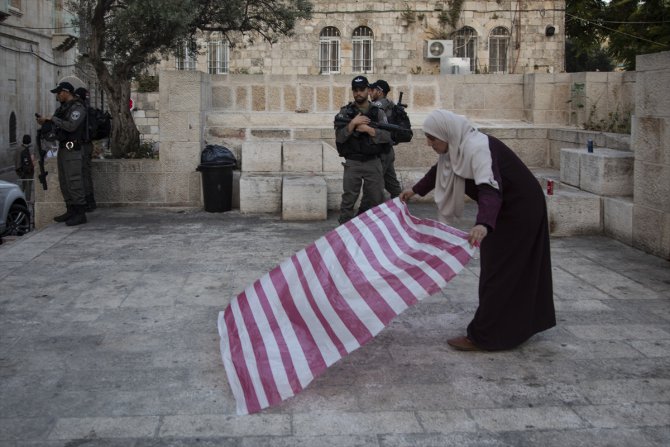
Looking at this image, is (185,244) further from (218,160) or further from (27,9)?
(27,9)

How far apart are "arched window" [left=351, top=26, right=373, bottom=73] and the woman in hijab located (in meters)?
28.7

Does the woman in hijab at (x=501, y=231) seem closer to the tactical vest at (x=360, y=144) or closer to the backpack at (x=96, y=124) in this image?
the tactical vest at (x=360, y=144)

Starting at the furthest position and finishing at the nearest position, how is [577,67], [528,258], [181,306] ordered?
[577,67], [181,306], [528,258]

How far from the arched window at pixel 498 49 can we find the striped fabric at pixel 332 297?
97.3 feet

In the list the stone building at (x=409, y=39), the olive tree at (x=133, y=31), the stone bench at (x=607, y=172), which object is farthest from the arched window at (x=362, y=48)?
the stone bench at (x=607, y=172)

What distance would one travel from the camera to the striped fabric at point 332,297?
16.7 feet

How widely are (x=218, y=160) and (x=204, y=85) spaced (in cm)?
182

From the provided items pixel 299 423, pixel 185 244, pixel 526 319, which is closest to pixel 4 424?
pixel 299 423

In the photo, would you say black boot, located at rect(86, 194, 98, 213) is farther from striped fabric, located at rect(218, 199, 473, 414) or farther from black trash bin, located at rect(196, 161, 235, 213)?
striped fabric, located at rect(218, 199, 473, 414)

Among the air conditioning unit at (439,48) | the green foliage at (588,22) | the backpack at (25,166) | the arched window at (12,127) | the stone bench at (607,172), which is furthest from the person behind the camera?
the air conditioning unit at (439,48)

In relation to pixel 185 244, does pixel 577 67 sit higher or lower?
higher

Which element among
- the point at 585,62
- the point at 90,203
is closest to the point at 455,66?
the point at 90,203

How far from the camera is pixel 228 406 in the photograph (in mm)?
4816

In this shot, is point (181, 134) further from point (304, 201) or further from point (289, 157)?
point (304, 201)
